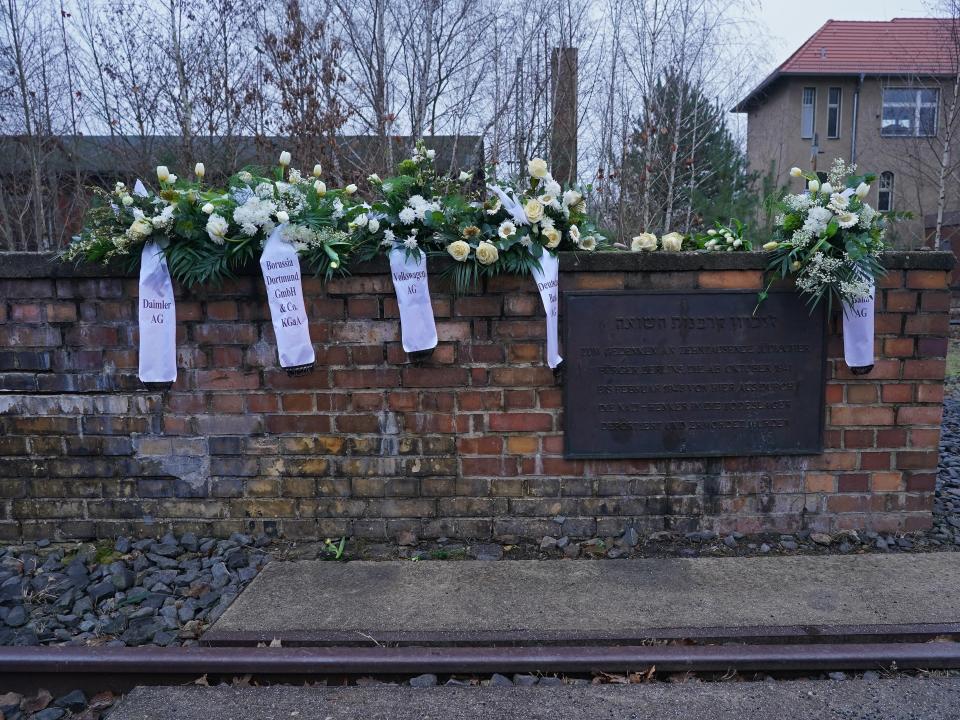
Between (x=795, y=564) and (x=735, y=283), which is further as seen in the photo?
(x=735, y=283)

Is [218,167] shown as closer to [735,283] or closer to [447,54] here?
[447,54]

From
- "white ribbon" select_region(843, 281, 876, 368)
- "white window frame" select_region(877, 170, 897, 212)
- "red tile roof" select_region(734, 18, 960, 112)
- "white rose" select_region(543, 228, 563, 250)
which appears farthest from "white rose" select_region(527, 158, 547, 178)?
"red tile roof" select_region(734, 18, 960, 112)

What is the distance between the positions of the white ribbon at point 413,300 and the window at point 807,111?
31349 mm

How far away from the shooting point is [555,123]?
980cm

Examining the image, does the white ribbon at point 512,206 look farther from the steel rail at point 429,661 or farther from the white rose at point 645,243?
the steel rail at point 429,661

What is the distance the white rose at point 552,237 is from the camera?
3.58 meters

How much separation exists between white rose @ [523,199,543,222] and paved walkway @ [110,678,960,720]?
7.05 feet

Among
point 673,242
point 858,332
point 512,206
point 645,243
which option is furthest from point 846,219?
point 512,206

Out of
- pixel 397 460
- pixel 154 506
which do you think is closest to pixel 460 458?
pixel 397 460

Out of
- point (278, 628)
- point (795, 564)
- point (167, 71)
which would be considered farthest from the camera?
point (167, 71)

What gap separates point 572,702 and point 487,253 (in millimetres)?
1992

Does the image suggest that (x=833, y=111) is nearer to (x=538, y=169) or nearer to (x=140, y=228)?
(x=538, y=169)

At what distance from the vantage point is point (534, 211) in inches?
141

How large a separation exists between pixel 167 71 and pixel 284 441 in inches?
302
